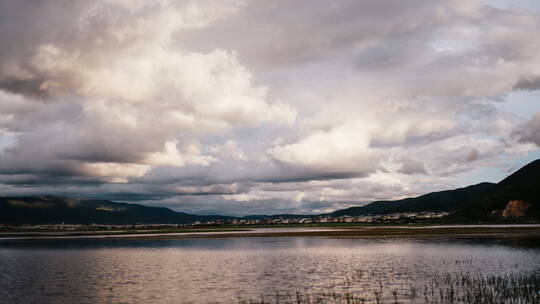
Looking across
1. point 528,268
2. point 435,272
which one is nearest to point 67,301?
point 435,272

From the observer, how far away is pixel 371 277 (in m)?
57.1

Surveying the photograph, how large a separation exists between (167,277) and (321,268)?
23.0 metres

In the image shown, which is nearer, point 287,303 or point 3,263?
point 287,303

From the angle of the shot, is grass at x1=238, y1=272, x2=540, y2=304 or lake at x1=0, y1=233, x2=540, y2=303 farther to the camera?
lake at x1=0, y1=233, x2=540, y2=303

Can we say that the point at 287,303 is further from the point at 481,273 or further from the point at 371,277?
the point at 481,273

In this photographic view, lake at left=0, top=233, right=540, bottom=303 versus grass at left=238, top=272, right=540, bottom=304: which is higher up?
grass at left=238, top=272, right=540, bottom=304

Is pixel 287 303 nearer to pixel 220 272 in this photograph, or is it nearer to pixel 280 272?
pixel 280 272

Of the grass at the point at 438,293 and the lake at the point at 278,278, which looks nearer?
the grass at the point at 438,293

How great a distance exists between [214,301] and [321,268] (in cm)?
2737

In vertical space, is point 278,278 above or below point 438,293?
below

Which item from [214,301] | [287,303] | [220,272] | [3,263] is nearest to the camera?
[287,303]

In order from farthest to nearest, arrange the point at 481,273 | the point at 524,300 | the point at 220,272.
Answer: the point at 220,272
the point at 481,273
the point at 524,300

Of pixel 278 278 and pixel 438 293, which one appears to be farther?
pixel 278 278

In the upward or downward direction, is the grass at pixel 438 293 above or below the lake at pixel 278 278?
above
